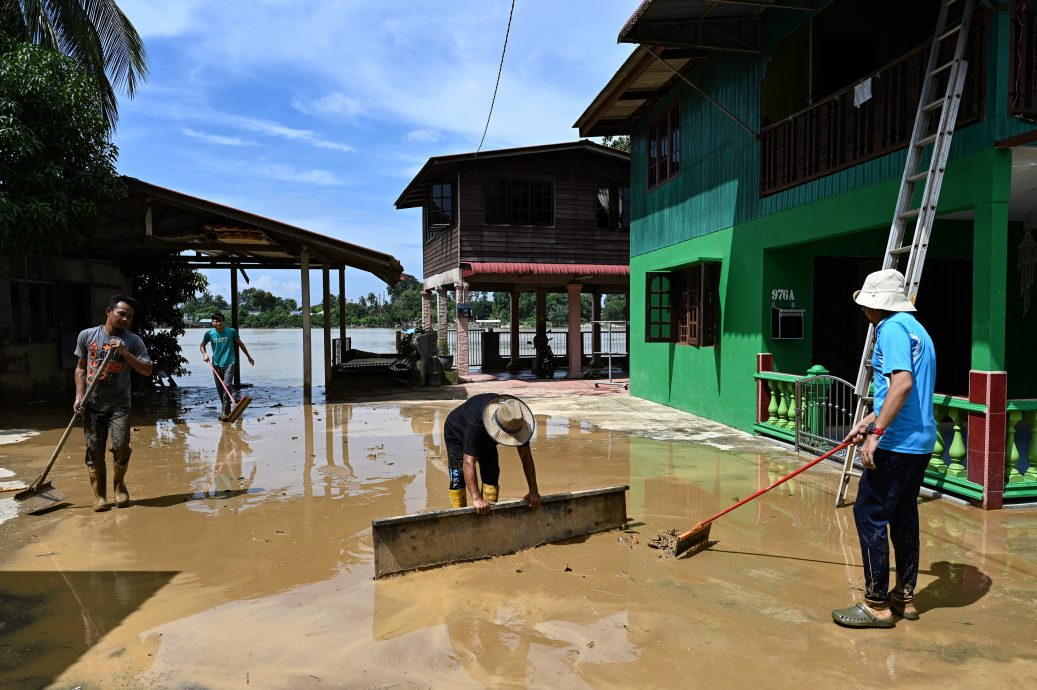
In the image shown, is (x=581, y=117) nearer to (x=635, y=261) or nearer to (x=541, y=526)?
(x=635, y=261)

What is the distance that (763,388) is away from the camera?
1020cm

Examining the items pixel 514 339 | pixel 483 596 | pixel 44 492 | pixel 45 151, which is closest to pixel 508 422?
pixel 483 596

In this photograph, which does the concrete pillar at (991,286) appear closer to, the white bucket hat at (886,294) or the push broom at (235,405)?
the white bucket hat at (886,294)

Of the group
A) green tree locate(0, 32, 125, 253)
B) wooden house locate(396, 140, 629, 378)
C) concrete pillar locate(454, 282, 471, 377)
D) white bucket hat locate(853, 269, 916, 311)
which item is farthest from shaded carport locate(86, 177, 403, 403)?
white bucket hat locate(853, 269, 916, 311)

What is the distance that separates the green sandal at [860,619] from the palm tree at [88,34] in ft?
48.5

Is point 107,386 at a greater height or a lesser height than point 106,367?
lesser

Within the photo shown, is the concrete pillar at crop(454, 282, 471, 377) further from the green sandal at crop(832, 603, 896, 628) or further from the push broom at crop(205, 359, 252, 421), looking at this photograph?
the green sandal at crop(832, 603, 896, 628)

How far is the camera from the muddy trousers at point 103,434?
6.56m

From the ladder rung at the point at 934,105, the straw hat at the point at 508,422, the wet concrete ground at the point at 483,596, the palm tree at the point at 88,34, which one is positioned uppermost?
the palm tree at the point at 88,34

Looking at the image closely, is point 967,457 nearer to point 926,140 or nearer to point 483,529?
point 926,140

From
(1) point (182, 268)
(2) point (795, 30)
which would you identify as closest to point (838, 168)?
(2) point (795, 30)

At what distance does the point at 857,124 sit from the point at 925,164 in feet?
4.86

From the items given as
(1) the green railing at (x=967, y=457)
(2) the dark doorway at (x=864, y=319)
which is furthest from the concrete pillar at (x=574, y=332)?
(1) the green railing at (x=967, y=457)

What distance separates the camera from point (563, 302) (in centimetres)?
8044
